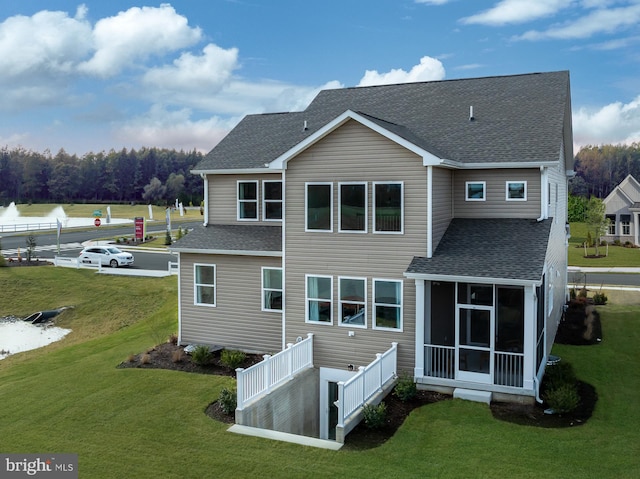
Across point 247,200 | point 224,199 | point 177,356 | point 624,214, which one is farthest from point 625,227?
point 177,356

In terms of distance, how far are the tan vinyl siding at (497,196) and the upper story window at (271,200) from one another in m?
5.80

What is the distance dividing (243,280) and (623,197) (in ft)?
160

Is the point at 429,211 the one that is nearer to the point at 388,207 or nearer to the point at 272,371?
the point at 388,207

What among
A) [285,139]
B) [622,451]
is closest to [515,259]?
[622,451]

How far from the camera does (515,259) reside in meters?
14.9

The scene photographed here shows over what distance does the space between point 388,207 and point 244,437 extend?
698cm

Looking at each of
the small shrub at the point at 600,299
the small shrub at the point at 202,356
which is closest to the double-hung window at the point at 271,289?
the small shrub at the point at 202,356

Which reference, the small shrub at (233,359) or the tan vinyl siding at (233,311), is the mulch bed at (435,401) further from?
the tan vinyl siding at (233,311)

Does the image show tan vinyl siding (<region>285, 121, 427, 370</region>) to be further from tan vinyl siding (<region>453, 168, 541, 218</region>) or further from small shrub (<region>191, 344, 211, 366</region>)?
small shrub (<region>191, 344, 211, 366</region>)

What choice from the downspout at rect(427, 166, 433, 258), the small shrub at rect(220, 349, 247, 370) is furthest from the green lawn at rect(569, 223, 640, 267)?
the small shrub at rect(220, 349, 247, 370)

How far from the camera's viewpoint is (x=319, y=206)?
55.0ft

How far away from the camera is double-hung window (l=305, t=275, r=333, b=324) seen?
661 inches

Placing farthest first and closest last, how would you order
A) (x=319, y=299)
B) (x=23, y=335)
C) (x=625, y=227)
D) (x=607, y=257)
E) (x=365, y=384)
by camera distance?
(x=625, y=227), (x=607, y=257), (x=23, y=335), (x=319, y=299), (x=365, y=384)

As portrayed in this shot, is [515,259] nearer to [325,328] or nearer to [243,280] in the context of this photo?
[325,328]
